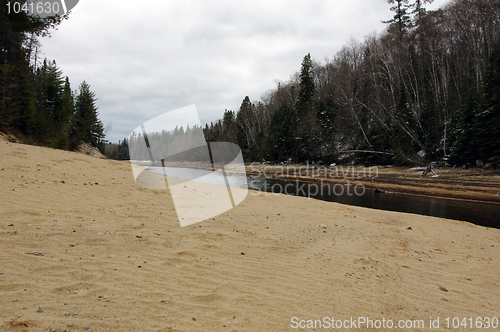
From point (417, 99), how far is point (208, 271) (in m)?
34.3

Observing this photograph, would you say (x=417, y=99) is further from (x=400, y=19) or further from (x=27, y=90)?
(x=27, y=90)

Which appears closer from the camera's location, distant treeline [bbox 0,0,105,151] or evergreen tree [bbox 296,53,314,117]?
distant treeline [bbox 0,0,105,151]

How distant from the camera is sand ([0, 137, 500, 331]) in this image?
8.00ft

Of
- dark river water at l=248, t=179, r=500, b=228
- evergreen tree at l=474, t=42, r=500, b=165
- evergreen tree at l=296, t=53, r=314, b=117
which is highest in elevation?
evergreen tree at l=296, t=53, r=314, b=117

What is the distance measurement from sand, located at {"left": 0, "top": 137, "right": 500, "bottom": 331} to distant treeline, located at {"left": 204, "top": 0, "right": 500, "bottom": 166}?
66.6 ft

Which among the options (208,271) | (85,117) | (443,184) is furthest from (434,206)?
(85,117)

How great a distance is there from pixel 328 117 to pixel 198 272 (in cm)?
4084

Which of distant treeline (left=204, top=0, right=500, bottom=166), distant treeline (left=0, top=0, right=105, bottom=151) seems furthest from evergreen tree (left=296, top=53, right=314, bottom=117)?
distant treeline (left=0, top=0, right=105, bottom=151)

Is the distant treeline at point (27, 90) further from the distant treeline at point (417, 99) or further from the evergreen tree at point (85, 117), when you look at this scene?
the distant treeline at point (417, 99)

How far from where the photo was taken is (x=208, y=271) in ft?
11.6

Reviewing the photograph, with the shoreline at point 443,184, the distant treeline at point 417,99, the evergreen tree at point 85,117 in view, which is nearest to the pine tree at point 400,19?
the distant treeline at point 417,99

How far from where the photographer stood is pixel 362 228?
7.14m

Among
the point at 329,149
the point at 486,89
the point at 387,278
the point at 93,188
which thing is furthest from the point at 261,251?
the point at 329,149

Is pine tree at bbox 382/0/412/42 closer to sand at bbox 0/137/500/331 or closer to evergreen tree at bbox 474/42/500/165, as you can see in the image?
evergreen tree at bbox 474/42/500/165
